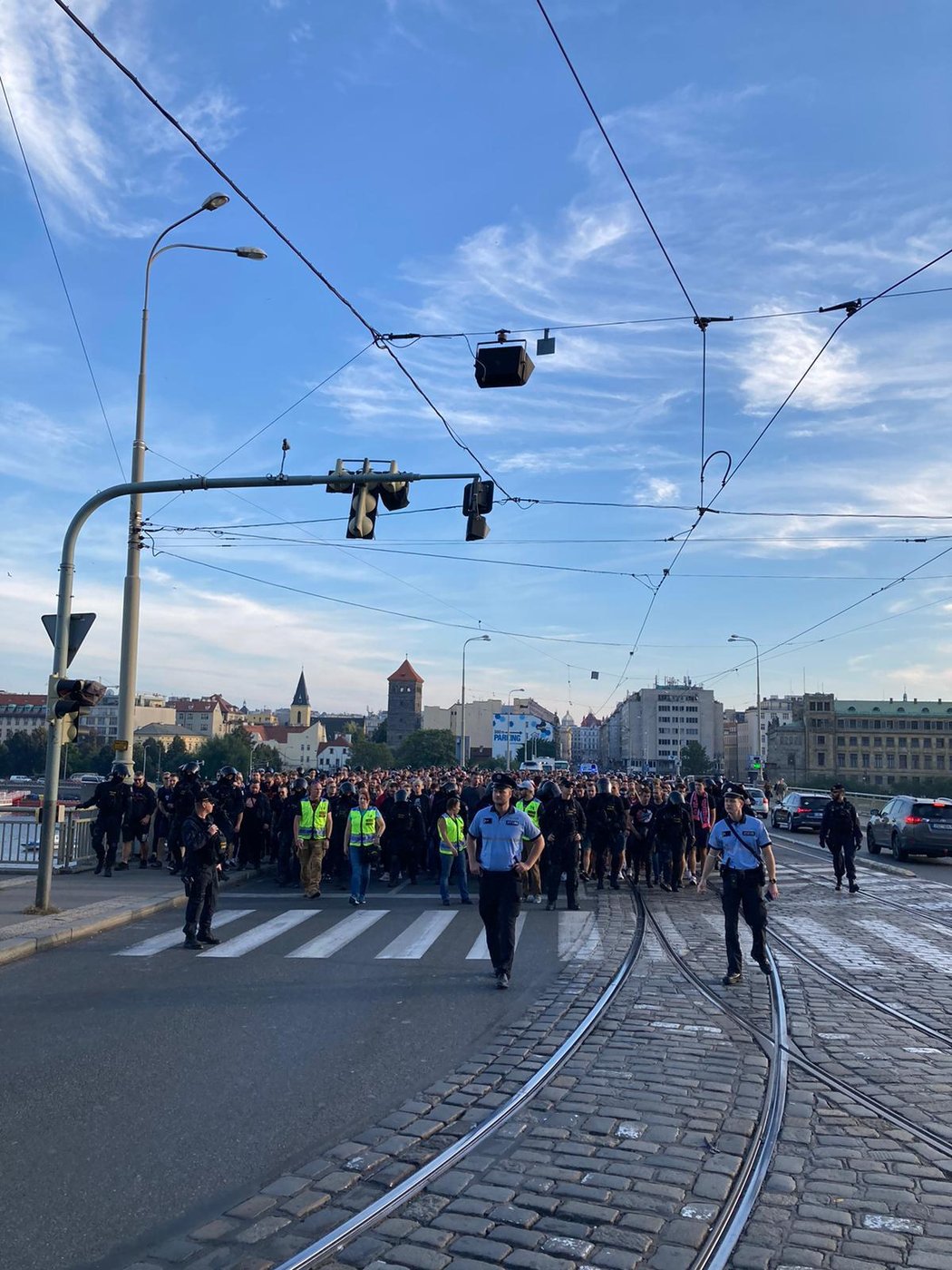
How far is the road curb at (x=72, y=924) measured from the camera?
1031 centimetres

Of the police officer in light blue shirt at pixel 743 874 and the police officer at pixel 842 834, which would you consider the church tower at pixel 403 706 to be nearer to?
Result: the police officer at pixel 842 834

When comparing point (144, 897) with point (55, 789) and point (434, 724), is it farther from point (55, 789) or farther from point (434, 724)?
point (434, 724)

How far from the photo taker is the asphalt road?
4.46 m

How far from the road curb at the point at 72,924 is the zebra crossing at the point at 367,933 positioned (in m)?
0.76

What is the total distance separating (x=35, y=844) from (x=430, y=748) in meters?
82.4

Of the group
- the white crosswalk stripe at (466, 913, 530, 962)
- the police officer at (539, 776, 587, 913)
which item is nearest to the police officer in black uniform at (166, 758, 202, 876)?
the police officer at (539, 776, 587, 913)

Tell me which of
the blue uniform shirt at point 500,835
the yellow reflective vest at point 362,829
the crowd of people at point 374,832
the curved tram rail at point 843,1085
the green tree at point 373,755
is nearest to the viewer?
the curved tram rail at point 843,1085

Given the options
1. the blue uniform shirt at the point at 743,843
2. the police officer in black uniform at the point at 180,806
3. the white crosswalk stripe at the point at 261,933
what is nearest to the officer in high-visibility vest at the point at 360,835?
the white crosswalk stripe at the point at 261,933

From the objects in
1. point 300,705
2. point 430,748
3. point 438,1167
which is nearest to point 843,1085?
point 438,1167

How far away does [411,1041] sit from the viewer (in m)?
7.12

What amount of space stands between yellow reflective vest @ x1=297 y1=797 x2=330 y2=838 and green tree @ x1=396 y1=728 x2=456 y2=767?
79872 mm

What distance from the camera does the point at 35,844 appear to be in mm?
17422

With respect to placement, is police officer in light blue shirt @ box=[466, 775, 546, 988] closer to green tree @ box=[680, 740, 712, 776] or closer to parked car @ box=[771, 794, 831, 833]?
parked car @ box=[771, 794, 831, 833]

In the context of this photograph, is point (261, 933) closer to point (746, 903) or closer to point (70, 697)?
point (70, 697)
